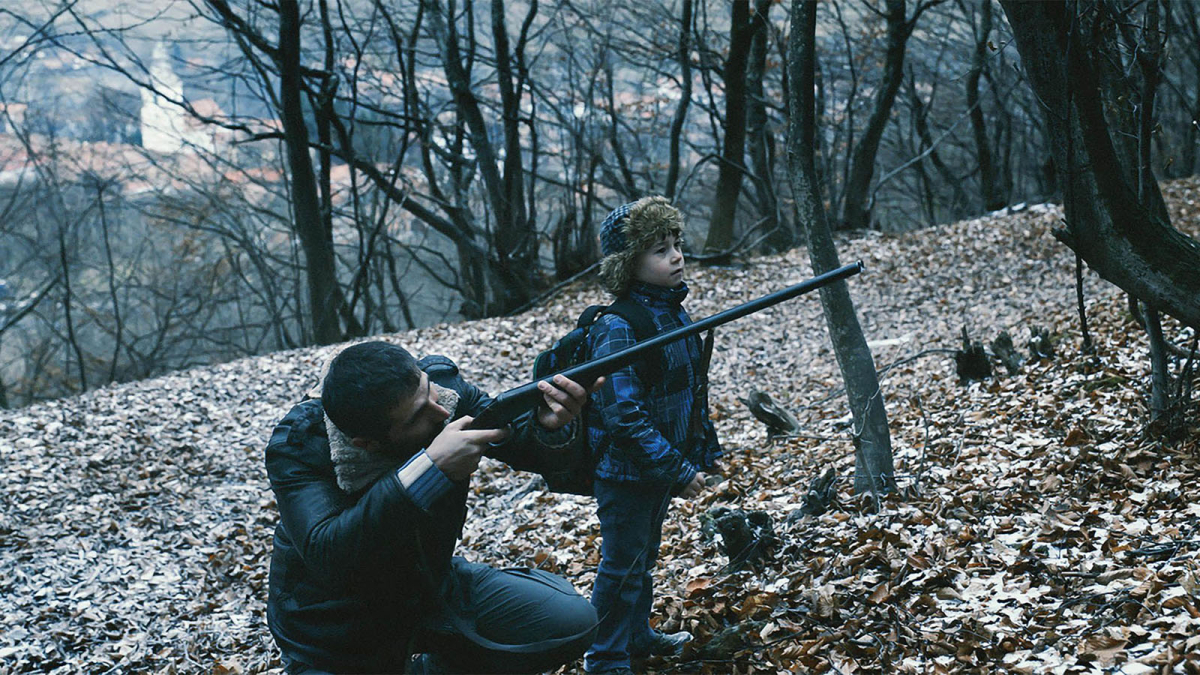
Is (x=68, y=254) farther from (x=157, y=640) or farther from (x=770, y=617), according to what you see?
(x=770, y=617)

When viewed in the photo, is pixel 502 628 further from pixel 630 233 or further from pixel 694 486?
pixel 630 233

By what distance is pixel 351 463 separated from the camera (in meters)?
2.85

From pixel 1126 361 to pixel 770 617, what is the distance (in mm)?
3732

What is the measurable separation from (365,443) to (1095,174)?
3395 millimetres

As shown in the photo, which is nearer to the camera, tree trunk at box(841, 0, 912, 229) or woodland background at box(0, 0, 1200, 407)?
tree trunk at box(841, 0, 912, 229)

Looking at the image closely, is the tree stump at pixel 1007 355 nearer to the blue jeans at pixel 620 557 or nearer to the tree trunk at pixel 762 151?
the blue jeans at pixel 620 557

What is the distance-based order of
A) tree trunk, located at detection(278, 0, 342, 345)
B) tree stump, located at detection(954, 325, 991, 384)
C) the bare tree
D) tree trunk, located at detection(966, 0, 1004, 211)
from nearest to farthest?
tree stump, located at detection(954, 325, 991, 384), tree trunk, located at detection(278, 0, 342, 345), the bare tree, tree trunk, located at detection(966, 0, 1004, 211)

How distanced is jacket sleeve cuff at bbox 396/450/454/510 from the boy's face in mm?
1357

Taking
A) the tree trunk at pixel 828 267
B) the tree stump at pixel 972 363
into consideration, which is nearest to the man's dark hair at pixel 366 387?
the tree trunk at pixel 828 267

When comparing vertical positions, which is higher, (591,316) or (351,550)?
(591,316)

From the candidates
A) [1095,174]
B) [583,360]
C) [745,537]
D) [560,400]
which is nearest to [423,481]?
[560,400]

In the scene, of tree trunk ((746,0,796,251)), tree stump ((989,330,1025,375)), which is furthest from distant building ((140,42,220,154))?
tree stump ((989,330,1025,375))

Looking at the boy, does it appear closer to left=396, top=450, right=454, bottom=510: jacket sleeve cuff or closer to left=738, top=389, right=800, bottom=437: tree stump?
left=396, top=450, right=454, bottom=510: jacket sleeve cuff

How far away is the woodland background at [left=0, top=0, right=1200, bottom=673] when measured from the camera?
4090mm
